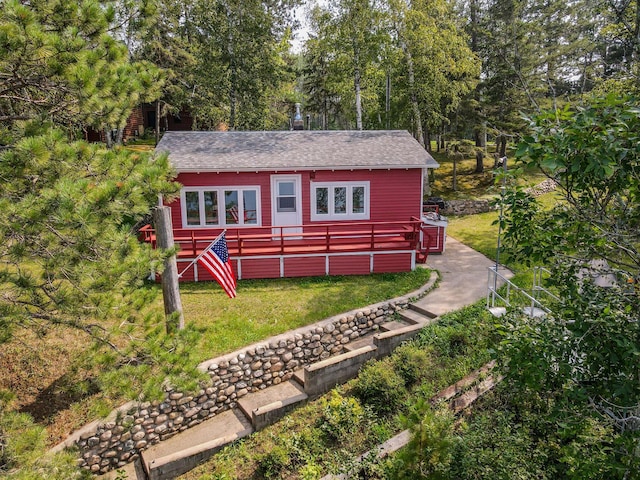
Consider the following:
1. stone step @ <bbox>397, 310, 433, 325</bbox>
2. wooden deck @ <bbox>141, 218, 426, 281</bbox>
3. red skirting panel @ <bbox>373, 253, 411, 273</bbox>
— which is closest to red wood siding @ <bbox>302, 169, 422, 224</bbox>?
wooden deck @ <bbox>141, 218, 426, 281</bbox>

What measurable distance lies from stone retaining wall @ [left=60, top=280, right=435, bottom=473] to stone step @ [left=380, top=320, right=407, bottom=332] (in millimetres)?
225

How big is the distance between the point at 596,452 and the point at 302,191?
34.1 ft

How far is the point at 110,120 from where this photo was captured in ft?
16.7

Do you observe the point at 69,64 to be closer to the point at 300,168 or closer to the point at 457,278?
the point at 300,168

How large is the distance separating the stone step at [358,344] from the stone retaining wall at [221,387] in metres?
0.14

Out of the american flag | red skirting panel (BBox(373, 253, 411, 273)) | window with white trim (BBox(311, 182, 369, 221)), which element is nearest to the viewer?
the american flag

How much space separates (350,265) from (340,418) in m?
5.68

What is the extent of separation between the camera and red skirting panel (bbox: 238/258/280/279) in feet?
40.6

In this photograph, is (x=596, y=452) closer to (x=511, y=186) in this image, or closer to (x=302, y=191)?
(x=511, y=186)

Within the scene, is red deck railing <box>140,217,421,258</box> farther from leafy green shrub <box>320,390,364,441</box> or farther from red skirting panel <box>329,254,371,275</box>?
leafy green shrub <box>320,390,364,441</box>

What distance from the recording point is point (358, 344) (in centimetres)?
1016

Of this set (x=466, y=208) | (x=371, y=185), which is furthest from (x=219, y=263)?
(x=466, y=208)

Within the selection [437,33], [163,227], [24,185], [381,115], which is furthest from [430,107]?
[24,185]

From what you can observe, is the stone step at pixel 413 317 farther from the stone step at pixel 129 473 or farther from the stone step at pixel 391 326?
the stone step at pixel 129 473
